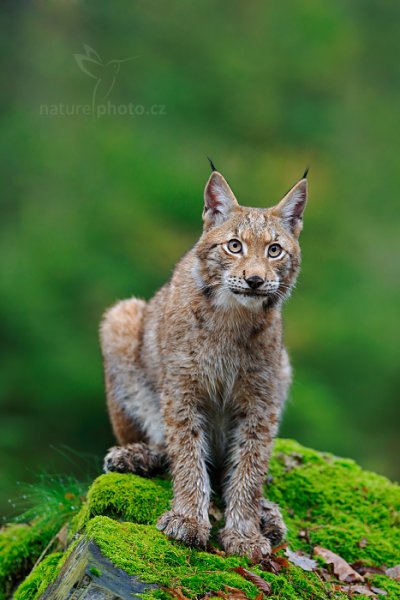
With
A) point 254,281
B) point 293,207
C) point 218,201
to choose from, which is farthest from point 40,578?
point 293,207

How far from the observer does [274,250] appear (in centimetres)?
498

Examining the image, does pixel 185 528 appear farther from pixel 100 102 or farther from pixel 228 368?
pixel 100 102

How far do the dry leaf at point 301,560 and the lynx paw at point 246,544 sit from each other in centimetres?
27

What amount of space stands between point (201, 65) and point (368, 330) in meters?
4.84

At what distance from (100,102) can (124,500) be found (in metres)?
8.48

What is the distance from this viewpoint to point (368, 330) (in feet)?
39.2

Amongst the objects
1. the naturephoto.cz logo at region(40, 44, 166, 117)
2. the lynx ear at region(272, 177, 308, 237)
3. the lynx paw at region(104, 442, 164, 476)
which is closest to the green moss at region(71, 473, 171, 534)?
the lynx paw at region(104, 442, 164, 476)

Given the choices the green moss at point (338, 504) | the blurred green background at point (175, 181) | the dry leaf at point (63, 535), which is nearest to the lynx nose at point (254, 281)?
the green moss at point (338, 504)

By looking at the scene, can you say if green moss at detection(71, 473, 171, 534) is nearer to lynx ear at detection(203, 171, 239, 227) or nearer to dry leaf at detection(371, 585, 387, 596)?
dry leaf at detection(371, 585, 387, 596)

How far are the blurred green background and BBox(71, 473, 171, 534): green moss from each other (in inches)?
149

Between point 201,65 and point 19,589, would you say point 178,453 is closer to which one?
point 19,589

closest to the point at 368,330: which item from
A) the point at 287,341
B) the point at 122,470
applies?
the point at 287,341

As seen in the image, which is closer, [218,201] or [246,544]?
[246,544]

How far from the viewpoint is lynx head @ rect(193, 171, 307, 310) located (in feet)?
15.6
